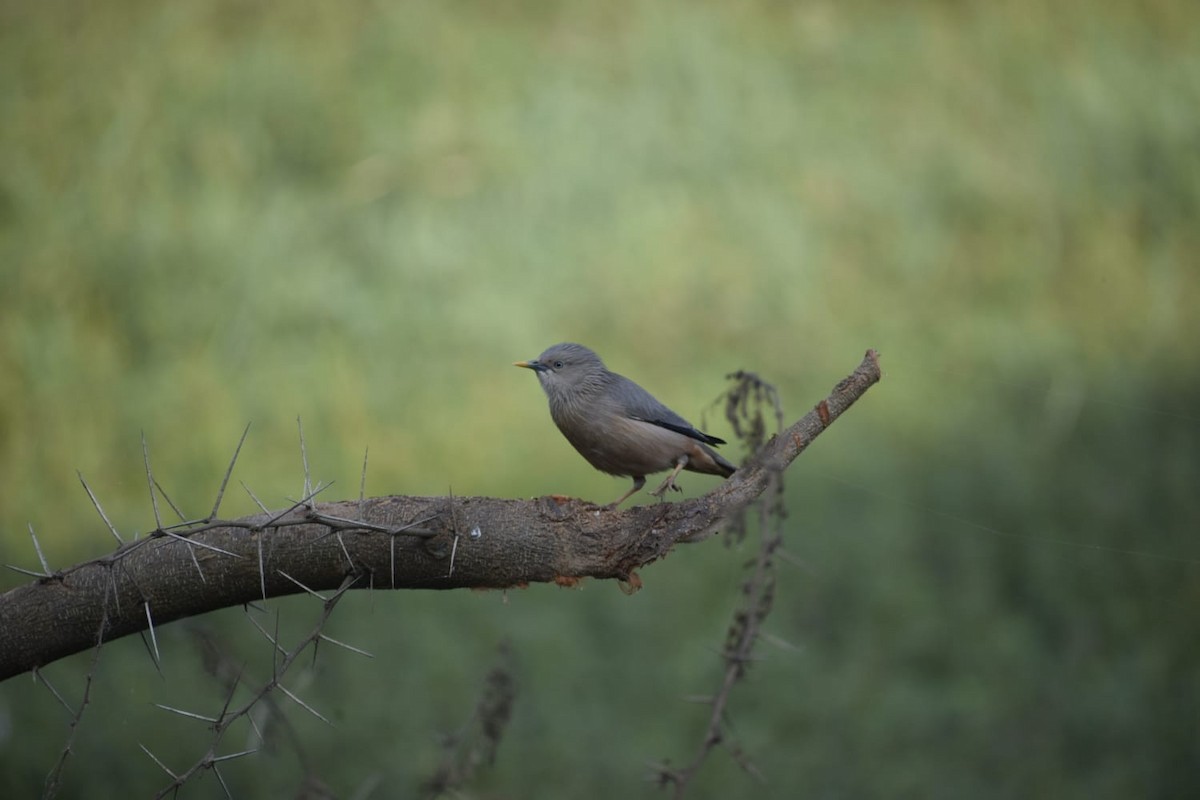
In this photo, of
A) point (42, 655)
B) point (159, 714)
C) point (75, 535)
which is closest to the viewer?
point (42, 655)

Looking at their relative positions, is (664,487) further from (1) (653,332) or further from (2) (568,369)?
(1) (653,332)

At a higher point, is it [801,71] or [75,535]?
[801,71]

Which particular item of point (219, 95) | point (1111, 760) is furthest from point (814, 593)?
point (219, 95)

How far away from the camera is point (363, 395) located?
950 cm

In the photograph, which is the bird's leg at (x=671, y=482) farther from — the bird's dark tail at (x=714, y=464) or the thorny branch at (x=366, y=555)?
the thorny branch at (x=366, y=555)

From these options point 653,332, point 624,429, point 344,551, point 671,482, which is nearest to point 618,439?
point 624,429

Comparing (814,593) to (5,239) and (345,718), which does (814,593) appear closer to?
(345,718)

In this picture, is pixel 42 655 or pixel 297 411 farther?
pixel 297 411

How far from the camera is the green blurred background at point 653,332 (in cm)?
823

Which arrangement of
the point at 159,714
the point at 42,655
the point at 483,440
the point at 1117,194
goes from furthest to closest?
the point at 1117,194
the point at 483,440
the point at 159,714
the point at 42,655

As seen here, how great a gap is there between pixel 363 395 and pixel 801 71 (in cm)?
494

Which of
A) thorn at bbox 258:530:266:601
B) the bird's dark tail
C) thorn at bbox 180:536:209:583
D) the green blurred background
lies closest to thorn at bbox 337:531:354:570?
thorn at bbox 258:530:266:601

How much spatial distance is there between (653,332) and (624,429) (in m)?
5.08

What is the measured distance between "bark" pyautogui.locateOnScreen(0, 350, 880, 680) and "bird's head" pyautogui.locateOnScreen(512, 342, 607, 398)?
1.70 meters
